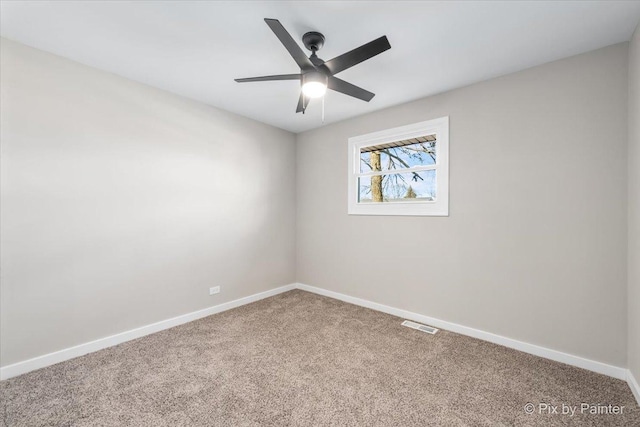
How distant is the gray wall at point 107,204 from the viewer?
2.10 m

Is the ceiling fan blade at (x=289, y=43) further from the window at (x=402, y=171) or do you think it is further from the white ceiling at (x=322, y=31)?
the window at (x=402, y=171)

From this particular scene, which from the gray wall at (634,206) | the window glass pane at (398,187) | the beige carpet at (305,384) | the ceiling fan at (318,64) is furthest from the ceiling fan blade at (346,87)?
the beige carpet at (305,384)

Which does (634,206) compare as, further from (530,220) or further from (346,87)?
(346,87)

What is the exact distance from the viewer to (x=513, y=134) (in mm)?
2486

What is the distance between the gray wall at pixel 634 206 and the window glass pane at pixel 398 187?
1.45m

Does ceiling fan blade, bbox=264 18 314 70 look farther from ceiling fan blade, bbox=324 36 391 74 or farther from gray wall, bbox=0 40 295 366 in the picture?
gray wall, bbox=0 40 295 366

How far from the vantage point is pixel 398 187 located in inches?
133

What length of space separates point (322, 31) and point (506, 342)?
3069 millimetres

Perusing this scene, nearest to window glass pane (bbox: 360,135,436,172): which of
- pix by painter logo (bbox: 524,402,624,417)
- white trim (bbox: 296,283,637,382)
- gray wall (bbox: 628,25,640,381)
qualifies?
gray wall (bbox: 628,25,640,381)

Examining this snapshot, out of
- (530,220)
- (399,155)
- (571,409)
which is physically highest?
(399,155)

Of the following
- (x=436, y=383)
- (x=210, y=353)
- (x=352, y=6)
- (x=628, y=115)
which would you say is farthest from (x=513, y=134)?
(x=210, y=353)

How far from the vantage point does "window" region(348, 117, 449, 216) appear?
2.95 metres

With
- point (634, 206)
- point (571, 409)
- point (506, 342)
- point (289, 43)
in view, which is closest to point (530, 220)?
point (634, 206)

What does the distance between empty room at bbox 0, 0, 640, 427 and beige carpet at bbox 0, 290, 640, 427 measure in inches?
0.7
